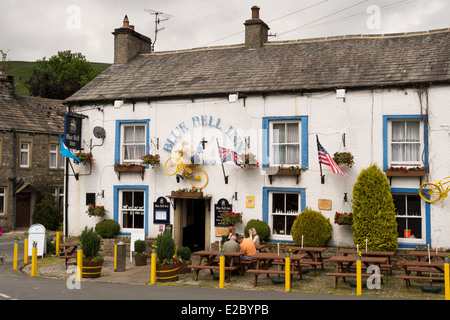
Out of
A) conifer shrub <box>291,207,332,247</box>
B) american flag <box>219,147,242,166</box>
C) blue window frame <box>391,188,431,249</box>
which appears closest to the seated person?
conifer shrub <box>291,207,332,247</box>

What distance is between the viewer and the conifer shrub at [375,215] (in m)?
14.6

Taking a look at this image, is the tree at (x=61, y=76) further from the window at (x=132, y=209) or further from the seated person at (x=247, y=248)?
the seated person at (x=247, y=248)

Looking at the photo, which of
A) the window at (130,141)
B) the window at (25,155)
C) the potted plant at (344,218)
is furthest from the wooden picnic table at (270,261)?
the window at (25,155)

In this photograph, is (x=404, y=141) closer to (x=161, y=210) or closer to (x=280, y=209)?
(x=280, y=209)

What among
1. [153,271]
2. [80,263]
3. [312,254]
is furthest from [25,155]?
[312,254]

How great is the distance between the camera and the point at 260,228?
16.5 metres

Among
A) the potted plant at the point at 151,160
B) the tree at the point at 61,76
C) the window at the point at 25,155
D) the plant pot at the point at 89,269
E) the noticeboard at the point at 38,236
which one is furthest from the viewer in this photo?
the tree at the point at 61,76

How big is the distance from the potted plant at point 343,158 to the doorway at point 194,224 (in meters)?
5.70

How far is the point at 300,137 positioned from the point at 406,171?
360 centimetres

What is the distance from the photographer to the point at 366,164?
15.7 metres

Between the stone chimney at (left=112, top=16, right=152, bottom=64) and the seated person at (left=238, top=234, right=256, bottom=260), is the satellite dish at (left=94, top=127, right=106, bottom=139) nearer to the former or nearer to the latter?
the stone chimney at (left=112, top=16, right=152, bottom=64)

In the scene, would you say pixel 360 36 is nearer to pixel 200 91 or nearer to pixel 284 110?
pixel 284 110
